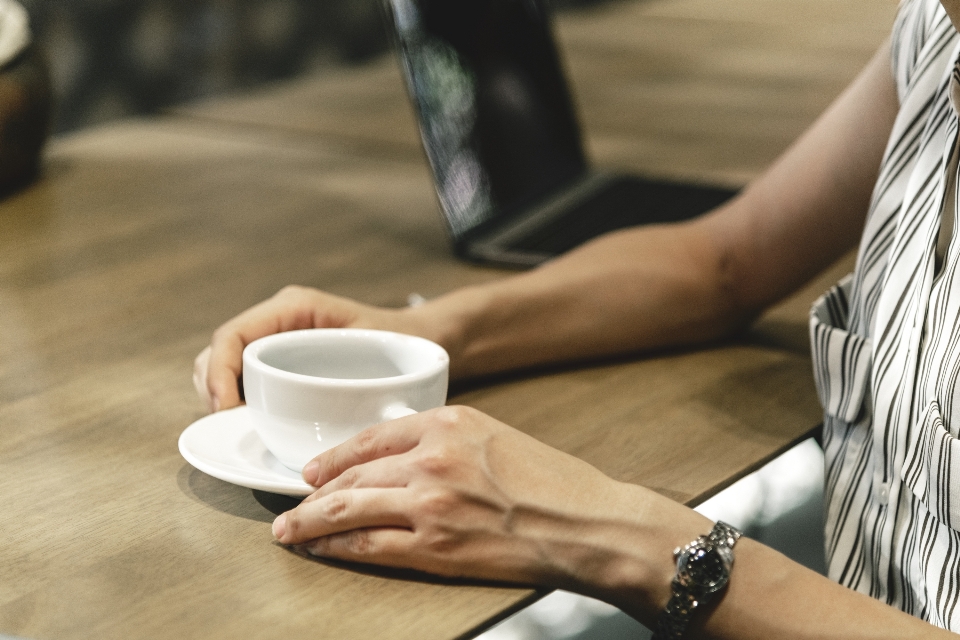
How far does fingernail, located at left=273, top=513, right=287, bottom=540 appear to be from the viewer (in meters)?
0.63

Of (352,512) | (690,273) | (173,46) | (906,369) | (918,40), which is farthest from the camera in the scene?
(173,46)

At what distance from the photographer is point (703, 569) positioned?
2.05ft

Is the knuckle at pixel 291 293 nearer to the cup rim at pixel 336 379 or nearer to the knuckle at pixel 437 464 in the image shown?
the cup rim at pixel 336 379

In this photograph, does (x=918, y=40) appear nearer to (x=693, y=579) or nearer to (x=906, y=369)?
(x=906, y=369)

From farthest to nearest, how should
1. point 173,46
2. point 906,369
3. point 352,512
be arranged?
1. point 173,46
2. point 906,369
3. point 352,512

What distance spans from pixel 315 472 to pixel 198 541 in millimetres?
81

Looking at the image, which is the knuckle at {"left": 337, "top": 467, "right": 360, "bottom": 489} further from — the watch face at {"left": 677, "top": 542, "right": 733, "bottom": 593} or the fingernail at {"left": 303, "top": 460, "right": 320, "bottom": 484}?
the watch face at {"left": 677, "top": 542, "right": 733, "bottom": 593}

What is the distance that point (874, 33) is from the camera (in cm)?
226

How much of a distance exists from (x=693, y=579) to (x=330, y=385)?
24cm

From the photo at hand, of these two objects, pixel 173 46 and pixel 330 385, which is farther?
pixel 173 46

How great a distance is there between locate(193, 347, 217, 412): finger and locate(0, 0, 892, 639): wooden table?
0.02 m

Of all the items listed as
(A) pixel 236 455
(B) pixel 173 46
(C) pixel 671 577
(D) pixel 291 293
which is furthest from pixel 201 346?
(B) pixel 173 46

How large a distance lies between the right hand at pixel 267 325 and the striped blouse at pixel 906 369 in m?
0.35

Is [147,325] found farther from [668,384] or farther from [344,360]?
[668,384]
